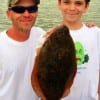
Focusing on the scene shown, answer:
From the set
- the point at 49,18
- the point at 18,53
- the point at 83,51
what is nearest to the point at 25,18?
the point at 18,53

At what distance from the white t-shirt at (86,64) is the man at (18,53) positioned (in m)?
0.50

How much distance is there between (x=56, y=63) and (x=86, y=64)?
0.85m

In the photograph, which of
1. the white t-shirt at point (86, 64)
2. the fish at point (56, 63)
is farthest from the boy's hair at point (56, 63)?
the white t-shirt at point (86, 64)

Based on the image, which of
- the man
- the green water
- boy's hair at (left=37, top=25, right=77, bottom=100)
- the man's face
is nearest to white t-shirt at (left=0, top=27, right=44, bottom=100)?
the man

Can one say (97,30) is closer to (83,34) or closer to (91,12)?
(83,34)

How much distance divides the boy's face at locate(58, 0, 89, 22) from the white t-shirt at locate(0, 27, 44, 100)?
53 centimetres

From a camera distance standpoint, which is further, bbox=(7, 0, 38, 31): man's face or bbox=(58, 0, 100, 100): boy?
bbox=(58, 0, 100, 100): boy

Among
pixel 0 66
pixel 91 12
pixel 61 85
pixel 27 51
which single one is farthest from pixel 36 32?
pixel 91 12

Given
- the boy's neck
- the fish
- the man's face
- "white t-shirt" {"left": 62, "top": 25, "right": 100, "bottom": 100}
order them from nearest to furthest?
the fish, the man's face, "white t-shirt" {"left": 62, "top": 25, "right": 100, "bottom": 100}, the boy's neck

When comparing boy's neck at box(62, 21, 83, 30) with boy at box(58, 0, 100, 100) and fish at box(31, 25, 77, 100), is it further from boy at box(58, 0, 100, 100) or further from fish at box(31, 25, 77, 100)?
fish at box(31, 25, 77, 100)

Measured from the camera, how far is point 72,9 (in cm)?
418

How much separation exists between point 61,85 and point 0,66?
66cm

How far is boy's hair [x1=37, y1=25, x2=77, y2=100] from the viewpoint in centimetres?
329

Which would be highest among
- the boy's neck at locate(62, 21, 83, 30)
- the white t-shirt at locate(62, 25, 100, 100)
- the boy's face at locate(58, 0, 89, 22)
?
the boy's face at locate(58, 0, 89, 22)
